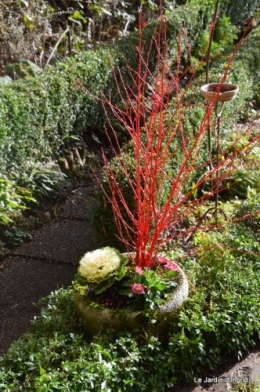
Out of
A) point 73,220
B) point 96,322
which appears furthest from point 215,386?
point 73,220

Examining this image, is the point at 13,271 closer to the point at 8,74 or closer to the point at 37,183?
the point at 37,183

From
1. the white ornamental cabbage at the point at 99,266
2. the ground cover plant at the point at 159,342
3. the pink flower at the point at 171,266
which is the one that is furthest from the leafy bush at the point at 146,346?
the white ornamental cabbage at the point at 99,266

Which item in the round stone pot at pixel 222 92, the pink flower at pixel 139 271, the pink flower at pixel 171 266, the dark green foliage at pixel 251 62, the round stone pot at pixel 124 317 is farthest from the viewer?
the dark green foliage at pixel 251 62

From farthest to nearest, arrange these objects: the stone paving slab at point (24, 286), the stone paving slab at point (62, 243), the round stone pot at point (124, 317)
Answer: the stone paving slab at point (62, 243) < the stone paving slab at point (24, 286) < the round stone pot at point (124, 317)

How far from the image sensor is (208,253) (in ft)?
13.0

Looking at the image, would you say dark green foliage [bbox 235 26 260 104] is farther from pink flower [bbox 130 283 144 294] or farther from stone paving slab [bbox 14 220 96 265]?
pink flower [bbox 130 283 144 294]

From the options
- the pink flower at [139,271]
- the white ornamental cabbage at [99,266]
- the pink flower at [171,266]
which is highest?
the white ornamental cabbage at [99,266]

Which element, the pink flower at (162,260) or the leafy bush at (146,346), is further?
the pink flower at (162,260)

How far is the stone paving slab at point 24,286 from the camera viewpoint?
3.96m

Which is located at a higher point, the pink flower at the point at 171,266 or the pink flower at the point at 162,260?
the pink flower at the point at 162,260

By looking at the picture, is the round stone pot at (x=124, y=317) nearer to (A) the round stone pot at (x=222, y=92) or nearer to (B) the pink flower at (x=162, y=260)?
(B) the pink flower at (x=162, y=260)

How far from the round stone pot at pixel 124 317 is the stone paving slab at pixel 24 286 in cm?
81

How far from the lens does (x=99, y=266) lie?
3250 mm

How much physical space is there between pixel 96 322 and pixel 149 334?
12.5 inches
